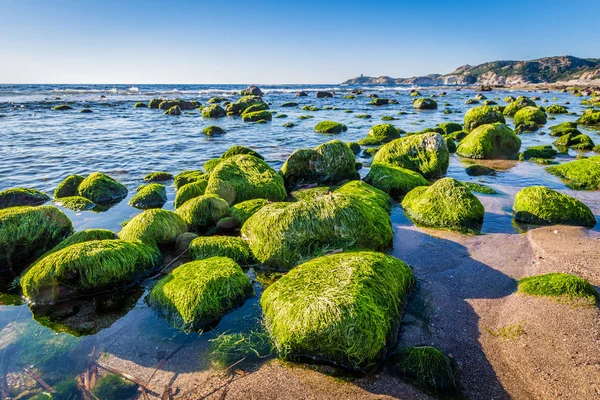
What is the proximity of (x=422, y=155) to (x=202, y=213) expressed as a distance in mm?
6840

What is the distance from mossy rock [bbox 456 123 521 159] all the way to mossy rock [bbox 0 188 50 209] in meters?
13.1

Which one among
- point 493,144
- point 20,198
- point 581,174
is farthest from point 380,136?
point 20,198

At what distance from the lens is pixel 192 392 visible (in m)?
3.03

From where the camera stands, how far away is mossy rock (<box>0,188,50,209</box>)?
25.1 ft

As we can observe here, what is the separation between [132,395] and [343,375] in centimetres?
185

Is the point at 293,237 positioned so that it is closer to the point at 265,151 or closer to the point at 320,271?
the point at 320,271

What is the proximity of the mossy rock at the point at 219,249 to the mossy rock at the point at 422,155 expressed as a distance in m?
6.49

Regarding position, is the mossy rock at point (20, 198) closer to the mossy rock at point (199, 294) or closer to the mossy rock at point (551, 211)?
the mossy rock at point (199, 294)

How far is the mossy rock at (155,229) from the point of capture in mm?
5597

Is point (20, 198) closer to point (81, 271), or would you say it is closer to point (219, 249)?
point (81, 271)

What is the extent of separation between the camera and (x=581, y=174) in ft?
29.3

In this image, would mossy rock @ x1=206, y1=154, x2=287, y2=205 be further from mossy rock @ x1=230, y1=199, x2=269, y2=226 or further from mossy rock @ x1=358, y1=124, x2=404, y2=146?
mossy rock @ x1=358, y1=124, x2=404, y2=146

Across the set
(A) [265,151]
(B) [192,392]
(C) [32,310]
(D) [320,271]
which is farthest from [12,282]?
(A) [265,151]

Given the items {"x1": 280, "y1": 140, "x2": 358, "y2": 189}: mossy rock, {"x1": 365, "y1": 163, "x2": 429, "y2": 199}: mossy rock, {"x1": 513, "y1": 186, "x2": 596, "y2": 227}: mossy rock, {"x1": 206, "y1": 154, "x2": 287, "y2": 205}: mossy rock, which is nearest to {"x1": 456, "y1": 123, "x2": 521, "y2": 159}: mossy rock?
{"x1": 365, "y1": 163, "x2": 429, "y2": 199}: mossy rock
